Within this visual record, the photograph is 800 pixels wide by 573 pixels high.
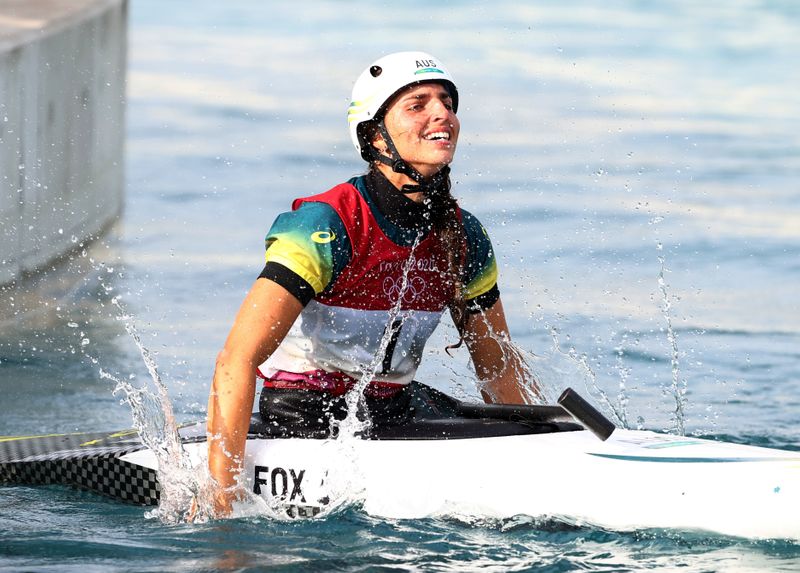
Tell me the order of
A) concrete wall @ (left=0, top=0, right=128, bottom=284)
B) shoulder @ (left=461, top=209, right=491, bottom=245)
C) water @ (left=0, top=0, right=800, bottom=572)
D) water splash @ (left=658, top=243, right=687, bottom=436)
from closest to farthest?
water @ (left=0, top=0, right=800, bottom=572), shoulder @ (left=461, top=209, right=491, bottom=245), water splash @ (left=658, top=243, right=687, bottom=436), concrete wall @ (left=0, top=0, right=128, bottom=284)

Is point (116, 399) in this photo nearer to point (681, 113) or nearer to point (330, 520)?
point (330, 520)

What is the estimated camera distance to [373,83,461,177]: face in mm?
4410

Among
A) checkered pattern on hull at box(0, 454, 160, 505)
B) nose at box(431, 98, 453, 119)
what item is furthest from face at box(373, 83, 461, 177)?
checkered pattern on hull at box(0, 454, 160, 505)

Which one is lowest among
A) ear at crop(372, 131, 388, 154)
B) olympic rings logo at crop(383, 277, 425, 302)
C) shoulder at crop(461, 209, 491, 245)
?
olympic rings logo at crop(383, 277, 425, 302)

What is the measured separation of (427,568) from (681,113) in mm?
11445

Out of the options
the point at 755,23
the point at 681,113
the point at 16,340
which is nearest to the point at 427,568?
the point at 16,340

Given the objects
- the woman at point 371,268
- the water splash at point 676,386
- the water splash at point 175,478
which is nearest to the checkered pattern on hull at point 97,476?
the water splash at point 175,478

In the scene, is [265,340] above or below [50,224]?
below

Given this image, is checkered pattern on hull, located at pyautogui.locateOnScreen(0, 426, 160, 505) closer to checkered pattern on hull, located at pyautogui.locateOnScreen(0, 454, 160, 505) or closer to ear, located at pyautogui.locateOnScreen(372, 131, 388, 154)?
checkered pattern on hull, located at pyautogui.locateOnScreen(0, 454, 160, 505)

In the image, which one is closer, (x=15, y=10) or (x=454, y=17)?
(x=15, y=10)

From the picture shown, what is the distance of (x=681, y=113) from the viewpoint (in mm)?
14875

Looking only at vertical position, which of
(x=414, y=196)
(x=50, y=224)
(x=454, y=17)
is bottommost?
(x=414, y=196)

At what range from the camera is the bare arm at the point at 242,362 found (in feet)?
13.6

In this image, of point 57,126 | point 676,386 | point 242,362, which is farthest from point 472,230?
point 57,126
